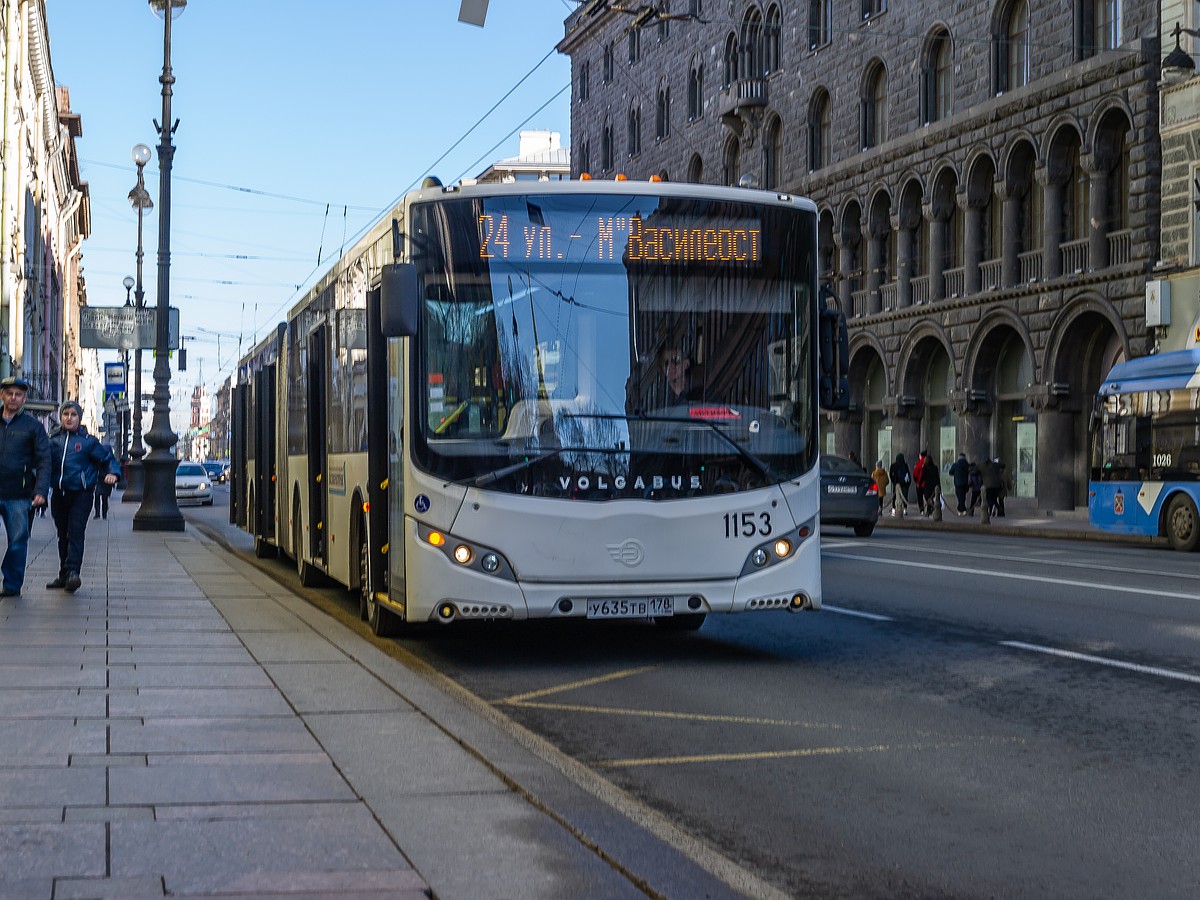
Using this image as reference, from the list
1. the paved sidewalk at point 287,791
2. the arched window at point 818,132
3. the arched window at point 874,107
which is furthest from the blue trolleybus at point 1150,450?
the arched window at point 818,132

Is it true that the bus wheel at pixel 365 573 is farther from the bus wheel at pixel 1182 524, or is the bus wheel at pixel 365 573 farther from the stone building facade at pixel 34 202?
the stone building facade at pixel 34 202

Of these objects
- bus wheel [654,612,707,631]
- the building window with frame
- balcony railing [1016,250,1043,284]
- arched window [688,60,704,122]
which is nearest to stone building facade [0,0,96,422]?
the building window with frame

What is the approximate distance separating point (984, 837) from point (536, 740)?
238 centimetres

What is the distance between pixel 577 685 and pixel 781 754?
2.45 m

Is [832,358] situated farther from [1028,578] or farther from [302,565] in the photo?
[302,565]

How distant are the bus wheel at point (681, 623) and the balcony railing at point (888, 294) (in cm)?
3353

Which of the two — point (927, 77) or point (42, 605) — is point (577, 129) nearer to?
point (927, 77)

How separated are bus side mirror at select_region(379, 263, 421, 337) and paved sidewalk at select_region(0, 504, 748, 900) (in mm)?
1915

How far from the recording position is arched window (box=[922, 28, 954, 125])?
42625mm

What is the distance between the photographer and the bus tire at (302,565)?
16266mm

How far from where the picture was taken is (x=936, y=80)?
4300 centimetres

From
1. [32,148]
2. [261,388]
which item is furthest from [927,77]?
[32,148]

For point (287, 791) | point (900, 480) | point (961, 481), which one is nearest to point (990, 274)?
point (961, 481)

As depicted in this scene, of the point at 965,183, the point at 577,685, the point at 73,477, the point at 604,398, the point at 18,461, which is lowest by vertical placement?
the point at 577,685
